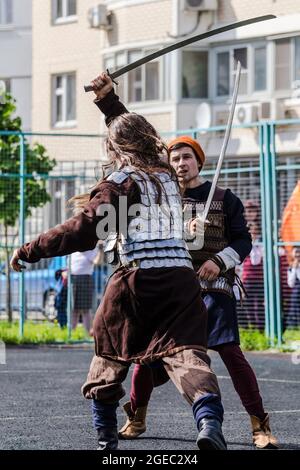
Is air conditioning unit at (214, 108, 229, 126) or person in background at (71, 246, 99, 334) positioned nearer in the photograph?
person in background at (71, 246, 99, 334)

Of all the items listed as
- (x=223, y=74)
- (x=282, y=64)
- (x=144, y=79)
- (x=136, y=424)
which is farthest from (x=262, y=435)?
(x=144, y=79)

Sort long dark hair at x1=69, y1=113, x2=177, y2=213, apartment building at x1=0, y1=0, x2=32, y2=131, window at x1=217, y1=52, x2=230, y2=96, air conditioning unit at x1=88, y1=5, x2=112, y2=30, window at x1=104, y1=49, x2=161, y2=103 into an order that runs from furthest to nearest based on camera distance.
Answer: apartment building at x1=0, y1=0, x2=32, y2=131, air conditioning unit at x1=88, y1=5, x2=112, y2=30, window at x1=104, y1=49, x2=161, y2=103, window at x1=217, y1=52, x2=230, y2=96, long dark hair at x1=69, y1=113, x2=177, y2=213

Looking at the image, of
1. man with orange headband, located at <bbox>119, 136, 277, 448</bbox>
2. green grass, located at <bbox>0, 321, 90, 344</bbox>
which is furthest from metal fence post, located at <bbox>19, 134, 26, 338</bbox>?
man with orange headband, located at <bbox>119, 136, 277, 448</bbox>

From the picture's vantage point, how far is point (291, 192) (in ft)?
55.9

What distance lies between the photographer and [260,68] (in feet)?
112

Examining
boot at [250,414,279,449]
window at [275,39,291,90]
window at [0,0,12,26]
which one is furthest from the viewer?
window at [0,0,12,26]

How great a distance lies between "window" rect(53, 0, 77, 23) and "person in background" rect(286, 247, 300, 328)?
75.3 ft

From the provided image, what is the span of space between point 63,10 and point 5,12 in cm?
463

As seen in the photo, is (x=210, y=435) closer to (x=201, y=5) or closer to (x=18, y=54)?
(x=201, y=5)

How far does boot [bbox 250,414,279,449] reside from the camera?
336 inches

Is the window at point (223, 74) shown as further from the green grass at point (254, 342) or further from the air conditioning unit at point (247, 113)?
the green grass at point (254, 342)

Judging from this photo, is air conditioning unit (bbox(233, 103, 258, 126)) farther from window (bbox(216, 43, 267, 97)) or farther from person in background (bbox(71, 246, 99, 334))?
person in background (bbox(71, 246, 99, 334))

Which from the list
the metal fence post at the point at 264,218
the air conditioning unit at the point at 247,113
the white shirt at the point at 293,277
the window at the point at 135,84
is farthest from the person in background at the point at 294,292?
the window at the point at 135,84
